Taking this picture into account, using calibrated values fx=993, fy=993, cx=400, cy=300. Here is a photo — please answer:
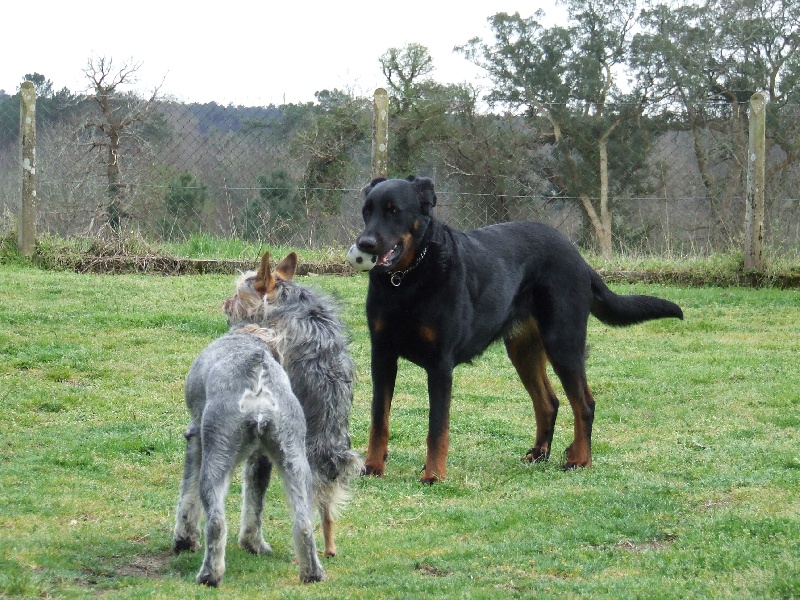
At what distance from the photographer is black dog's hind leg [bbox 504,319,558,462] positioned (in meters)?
7.16

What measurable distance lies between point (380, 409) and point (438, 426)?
426 millimetres

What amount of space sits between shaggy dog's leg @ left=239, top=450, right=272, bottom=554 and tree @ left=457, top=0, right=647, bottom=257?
11.4m

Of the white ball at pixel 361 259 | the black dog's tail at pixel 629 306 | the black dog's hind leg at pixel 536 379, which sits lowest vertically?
the black dog's hind leg at pixel 536 379

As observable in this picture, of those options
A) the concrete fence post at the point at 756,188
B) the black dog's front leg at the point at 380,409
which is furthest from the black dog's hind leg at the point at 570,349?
the concrete fence post at the point at 756,188

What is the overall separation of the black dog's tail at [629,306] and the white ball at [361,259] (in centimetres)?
201

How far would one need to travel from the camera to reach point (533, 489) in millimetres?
6168

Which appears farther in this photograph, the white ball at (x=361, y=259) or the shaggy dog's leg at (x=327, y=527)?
the white ball at (x=361, y=259)

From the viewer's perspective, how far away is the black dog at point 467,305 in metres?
6.43

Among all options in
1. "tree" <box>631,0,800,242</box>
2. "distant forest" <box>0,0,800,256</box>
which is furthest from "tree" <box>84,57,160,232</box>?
"tree" <box>631,0,800,242</box>

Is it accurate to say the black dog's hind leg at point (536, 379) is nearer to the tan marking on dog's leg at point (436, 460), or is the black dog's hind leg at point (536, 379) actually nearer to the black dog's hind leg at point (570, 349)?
the black dog's hind leg at point (570, 349)

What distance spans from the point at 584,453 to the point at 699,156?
1001 centimetres

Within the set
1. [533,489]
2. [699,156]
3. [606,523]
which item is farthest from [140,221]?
[606,523]

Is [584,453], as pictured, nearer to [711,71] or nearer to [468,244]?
[468,244]

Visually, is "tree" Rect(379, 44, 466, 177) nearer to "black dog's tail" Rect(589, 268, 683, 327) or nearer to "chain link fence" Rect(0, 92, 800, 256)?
"chain link fence" Rect(0, 92, 800, 256)
